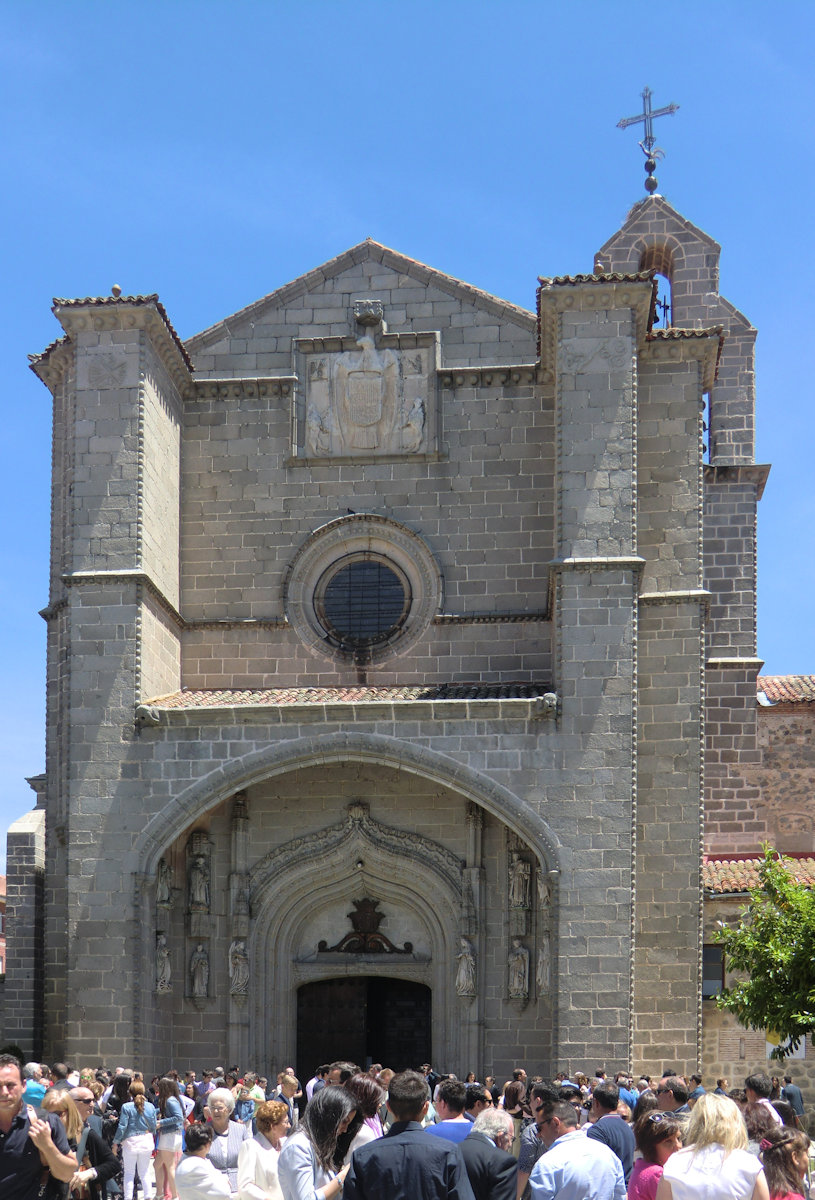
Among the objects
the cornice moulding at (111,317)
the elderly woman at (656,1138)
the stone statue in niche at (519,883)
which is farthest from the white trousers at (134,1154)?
the cornice moulding at (111,317)

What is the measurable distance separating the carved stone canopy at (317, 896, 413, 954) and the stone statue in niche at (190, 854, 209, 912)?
177 cm

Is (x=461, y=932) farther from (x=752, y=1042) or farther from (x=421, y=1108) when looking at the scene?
(x=421, y=1108)

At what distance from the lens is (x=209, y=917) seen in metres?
21.5

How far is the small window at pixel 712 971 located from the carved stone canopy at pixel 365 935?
4387 mm

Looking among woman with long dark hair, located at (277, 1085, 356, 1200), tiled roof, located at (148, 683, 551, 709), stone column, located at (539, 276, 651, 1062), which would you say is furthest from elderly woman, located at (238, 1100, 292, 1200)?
tiled roof, located at (148, 683, 551, 709)

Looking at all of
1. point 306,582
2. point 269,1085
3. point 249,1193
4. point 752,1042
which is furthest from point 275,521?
point 249,1193

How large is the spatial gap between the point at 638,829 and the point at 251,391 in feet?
26.9

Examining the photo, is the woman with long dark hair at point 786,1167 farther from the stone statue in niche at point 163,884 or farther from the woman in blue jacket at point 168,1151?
the stone statue in niche at point 163,884

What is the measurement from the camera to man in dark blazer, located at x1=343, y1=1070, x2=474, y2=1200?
20.5ft

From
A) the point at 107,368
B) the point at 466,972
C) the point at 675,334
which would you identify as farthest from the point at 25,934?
the point at 675,334

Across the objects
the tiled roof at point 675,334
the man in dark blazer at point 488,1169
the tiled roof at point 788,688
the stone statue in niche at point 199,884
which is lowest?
the man in dark blazer at point 488,1169

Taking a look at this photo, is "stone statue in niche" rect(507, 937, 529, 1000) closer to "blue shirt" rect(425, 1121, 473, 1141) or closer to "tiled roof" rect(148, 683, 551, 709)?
"tiled roof" rect(148, 683, 551, 709)

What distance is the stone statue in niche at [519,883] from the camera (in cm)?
2078

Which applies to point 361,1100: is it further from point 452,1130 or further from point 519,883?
point 519,883
